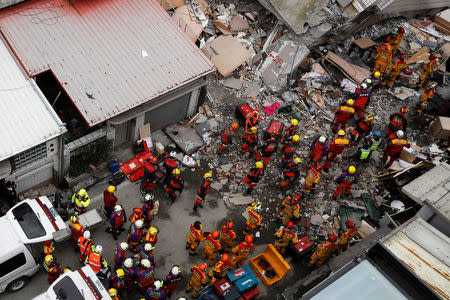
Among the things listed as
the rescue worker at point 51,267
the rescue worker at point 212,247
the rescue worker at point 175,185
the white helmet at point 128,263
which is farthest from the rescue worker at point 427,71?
the rescue worker at point 51,267

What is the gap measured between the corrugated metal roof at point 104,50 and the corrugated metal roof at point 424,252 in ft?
26.8

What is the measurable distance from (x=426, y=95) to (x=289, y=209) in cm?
857

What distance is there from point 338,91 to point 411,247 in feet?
32.4

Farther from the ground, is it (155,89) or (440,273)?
(155,89)

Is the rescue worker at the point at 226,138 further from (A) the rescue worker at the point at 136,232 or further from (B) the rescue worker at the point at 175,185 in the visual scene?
(A) the rescue worker at the point at 136,232

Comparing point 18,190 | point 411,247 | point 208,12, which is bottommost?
point 411,247

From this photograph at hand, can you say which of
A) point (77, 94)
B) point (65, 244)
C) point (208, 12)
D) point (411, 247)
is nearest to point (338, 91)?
point (208, 12)

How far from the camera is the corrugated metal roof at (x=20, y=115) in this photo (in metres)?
11.8

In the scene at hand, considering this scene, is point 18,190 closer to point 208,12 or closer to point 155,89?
point 155,89

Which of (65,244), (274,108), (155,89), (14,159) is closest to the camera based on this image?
(14,159)

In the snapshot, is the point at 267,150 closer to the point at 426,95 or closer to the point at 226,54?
the point at 226,54

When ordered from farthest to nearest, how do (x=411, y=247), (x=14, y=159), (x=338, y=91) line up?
(x=338, y=91) → (x=14, y=159) → (x=411, y=247)

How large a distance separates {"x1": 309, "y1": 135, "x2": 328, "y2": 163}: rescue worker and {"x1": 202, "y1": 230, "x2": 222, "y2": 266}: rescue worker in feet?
17.5

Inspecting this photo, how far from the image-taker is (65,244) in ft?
42.8
